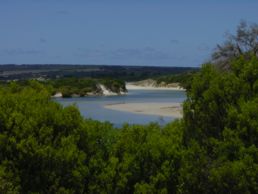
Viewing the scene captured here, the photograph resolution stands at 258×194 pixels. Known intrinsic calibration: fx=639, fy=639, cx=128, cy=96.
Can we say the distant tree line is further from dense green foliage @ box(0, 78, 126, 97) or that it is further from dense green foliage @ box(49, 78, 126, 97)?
dense green foliage @ box(49, 78, 126, 97)

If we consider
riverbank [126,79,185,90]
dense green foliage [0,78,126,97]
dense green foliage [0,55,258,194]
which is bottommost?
riverbank [126,79,185,90]

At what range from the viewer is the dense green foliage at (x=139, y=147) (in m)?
11.0

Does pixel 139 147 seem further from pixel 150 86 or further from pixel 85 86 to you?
pixel 150 86

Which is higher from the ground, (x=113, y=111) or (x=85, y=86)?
(x=113, y=111)

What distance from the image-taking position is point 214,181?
1126 cm

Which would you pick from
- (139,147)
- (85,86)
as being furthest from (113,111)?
(85,86)

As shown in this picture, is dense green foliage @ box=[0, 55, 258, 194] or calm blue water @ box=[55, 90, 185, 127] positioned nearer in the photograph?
dense green foliage @ box=[0, 55, 258, 194]

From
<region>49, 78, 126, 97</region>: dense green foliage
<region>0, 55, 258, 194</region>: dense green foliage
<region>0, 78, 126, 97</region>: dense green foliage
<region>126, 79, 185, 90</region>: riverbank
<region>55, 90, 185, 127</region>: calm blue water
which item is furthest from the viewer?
<region>126, 79, 185, 90</region>: riverbank

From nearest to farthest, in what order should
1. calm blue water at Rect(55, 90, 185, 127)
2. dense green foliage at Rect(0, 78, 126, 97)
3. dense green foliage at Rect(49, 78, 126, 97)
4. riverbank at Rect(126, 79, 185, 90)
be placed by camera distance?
calm blue water at Rect(55, 90, 185, 127), dense green foliage at Rect(0, 78, 126, 97), dense green foliage at Rect(49, 78, 126, 97), riverbank at Rect(126, 79, 185, 90)

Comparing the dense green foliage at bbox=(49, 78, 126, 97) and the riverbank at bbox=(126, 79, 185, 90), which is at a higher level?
the dense green foliage at bbox=(49, 78, 126, 97)

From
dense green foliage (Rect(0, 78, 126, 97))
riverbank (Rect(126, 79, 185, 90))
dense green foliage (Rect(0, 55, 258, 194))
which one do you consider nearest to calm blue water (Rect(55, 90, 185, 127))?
dense green foliage (Rect(0, 55, 258, 194))

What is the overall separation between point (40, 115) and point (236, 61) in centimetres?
427

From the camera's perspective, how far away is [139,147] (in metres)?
12.0

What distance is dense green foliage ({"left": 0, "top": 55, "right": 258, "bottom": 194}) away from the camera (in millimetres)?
11031
